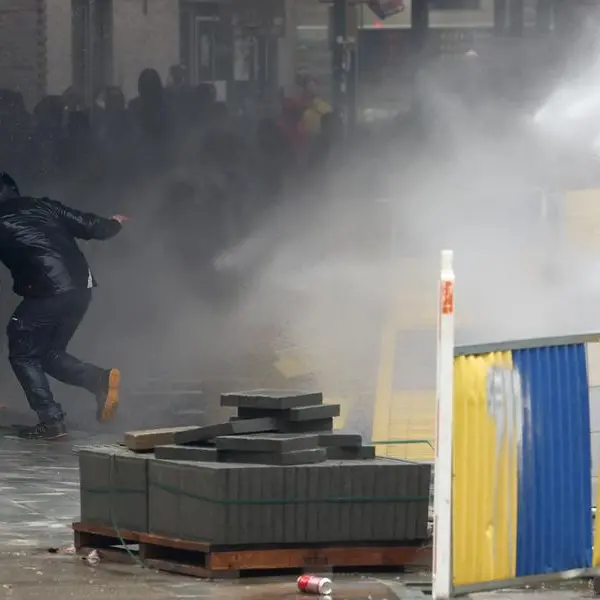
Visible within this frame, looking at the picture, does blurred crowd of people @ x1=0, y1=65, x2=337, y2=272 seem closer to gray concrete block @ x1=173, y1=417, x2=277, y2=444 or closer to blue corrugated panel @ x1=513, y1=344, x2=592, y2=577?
gray concrete block @ x1=173, y1=417, x2=277, y2=444

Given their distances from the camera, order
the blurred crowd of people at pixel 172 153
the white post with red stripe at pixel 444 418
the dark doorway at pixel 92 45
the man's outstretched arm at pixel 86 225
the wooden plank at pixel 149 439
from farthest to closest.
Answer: the blurred crowd of people at pixel 172 153, the dark doorway at pixel 92 45, the man's outstretched arm at pixel 86 225, the wooden plank at pixel 149 439, the white post with red stripe at pixel 444 418

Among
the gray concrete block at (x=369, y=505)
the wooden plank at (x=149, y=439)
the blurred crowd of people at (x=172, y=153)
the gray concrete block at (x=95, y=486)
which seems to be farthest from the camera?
the blurred crowd of people at (x=172, y=153)

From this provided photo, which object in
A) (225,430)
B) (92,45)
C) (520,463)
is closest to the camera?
(520,463)

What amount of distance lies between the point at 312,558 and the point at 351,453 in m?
0.55

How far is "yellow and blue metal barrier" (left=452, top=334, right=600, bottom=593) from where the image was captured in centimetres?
860

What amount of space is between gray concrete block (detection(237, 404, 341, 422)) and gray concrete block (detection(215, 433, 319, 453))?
0.35 feet

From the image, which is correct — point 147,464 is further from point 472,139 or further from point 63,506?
point 472,139

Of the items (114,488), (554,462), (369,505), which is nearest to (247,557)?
(369,505)

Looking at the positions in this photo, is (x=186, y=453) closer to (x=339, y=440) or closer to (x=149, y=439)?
(x=149, y=439)

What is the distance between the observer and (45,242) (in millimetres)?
15305

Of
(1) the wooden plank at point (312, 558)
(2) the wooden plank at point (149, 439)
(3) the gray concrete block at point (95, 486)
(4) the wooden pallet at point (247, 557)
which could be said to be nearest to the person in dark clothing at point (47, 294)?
(3) the gray concrete block at point (95, 486)

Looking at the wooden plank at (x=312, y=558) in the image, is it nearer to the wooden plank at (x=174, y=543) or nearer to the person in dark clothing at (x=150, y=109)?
the wooden plank at (x=174, y=543)

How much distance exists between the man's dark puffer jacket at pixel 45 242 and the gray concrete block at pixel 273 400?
215 inches

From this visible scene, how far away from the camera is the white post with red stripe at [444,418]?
27.5 ft
